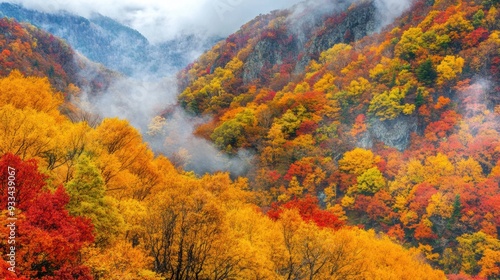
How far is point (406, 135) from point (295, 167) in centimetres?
2313

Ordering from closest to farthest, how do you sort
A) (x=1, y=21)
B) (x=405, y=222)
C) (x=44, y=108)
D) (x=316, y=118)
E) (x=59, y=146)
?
(x=59, y=146)
(x=44, y=108)
(x=405, y=222)
(x=316, y=118)
(x=1, y=21)

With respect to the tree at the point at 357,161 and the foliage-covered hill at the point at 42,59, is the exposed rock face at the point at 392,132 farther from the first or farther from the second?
the foliage-covered hill at the point at 42,59

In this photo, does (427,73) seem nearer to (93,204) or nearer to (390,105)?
(390,105)

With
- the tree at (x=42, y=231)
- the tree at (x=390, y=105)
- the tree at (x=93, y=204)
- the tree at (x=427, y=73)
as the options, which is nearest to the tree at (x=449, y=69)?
the tree at (x=427, y=73)

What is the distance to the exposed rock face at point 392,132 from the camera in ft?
231

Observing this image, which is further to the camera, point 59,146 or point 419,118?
point 419,118

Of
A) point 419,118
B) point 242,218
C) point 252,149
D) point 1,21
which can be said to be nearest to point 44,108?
point 242,218

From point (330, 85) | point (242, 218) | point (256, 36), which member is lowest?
point (242, 218)

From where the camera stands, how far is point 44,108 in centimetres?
4869

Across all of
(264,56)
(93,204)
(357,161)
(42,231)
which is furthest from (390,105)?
(264,56)

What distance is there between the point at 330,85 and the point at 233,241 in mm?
73920

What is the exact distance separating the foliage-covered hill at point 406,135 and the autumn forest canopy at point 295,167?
30 cm

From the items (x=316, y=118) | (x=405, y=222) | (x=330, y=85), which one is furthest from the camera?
(x=330, y=85)

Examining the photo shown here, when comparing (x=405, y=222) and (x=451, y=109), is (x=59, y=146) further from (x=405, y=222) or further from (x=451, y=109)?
(x=451, y=109)
